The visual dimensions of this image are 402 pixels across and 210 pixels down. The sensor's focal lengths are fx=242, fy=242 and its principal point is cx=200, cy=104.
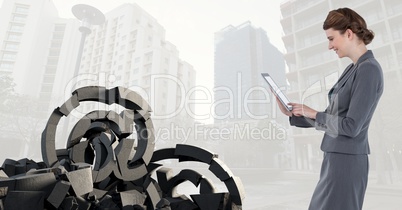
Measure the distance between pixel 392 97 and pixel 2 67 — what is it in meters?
47.3

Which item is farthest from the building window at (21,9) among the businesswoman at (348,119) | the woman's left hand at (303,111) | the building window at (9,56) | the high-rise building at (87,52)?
the businesswoman at (348,119)

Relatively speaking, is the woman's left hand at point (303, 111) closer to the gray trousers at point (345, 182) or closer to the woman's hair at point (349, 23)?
the gray trousers at point (345, 182)

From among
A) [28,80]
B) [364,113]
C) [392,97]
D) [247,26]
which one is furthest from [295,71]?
[28,80]

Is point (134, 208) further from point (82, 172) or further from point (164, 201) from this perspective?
point (82, 172)

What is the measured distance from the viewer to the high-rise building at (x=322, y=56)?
1675 cm

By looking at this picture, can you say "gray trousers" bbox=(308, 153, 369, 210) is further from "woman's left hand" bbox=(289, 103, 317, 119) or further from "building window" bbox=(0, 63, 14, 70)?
"building window" bbox=(0, 63, 14, 70)

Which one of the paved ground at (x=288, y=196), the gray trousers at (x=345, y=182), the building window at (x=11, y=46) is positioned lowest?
the paved ground at (x=288, y=196)

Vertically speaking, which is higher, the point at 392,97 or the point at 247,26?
the point at 247,26

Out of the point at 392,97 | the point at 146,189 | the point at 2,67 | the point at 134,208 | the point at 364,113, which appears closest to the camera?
the point at 364,113

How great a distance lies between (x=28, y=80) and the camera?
3794 cm

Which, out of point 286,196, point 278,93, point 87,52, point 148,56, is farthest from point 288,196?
point 87,52

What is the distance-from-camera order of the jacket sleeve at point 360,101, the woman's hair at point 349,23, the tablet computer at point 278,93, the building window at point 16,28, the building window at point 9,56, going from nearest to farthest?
the jacket sleeve at point 360,101 < the woman's hair at point 349,23 < the tablet computer at point 278,93 < the building window at point 9,56 < the building window at point 16,28

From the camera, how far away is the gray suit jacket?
98 cm

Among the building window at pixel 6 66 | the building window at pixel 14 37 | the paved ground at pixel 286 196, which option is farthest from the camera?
the building window at pixel 14 37
